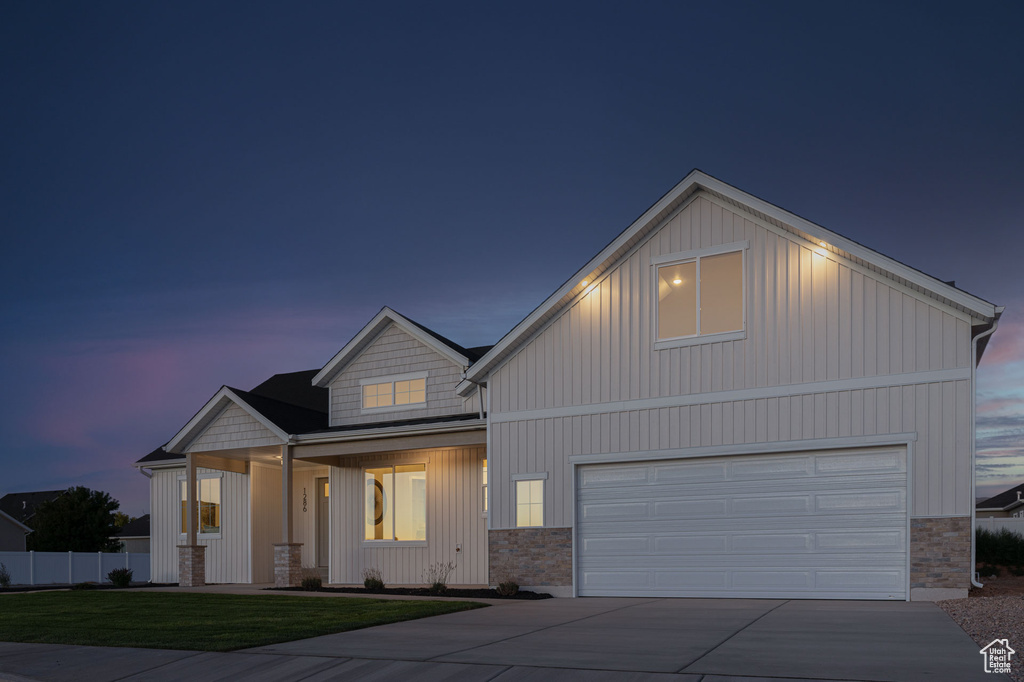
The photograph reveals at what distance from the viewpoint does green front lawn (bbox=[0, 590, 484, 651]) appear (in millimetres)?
10234

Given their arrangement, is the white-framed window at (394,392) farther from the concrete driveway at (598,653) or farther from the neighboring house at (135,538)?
the neighboring house at (135,538)

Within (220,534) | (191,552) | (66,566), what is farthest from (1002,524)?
(66,566)

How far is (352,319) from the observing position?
31.9 meters

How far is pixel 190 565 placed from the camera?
20938 mm

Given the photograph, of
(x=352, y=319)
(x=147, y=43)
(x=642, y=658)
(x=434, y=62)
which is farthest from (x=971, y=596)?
(x=352, y=319)

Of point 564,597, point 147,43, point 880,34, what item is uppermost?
point 147,43

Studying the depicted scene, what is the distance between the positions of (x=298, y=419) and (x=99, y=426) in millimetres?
16394

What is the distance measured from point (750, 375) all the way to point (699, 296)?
5.53ft

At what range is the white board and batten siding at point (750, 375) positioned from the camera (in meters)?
12.9

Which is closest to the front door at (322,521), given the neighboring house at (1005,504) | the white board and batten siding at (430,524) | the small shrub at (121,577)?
the white board and batten siding at (430,524)

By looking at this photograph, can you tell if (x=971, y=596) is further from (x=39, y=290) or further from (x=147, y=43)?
(x=39, y=290)

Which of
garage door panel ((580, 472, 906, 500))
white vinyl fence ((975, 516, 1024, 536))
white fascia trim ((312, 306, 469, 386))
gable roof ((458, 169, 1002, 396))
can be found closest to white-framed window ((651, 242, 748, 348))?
gable roof ((458, 169, 1002, 396))

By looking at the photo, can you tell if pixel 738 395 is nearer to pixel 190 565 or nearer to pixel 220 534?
pixel 190 565

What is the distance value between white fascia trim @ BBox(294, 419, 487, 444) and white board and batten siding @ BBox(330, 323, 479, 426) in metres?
1.31
